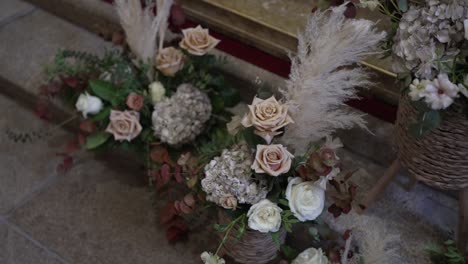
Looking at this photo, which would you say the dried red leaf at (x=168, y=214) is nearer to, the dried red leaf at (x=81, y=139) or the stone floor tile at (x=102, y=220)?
the stone floor tile at (x=102, y=220)

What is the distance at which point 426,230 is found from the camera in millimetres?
1482

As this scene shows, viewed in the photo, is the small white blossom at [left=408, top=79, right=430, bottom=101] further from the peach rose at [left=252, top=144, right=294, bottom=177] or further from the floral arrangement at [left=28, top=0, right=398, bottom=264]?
the peach rose at [left=252, top=144, right=294, bottom=177]

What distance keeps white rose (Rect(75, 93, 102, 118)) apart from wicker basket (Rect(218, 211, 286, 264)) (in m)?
0.54

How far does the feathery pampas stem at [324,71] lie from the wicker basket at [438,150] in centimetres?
15

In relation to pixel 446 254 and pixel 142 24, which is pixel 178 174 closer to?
pixel 142 24

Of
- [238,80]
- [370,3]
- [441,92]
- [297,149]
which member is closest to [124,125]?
[238,80]

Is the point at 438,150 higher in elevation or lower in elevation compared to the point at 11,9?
higher

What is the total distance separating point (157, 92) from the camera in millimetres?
1612

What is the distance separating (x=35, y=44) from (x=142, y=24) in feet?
2.59

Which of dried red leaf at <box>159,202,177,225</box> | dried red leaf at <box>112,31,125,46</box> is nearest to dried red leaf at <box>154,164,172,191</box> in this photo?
dried red leaf at <box>159,202,177,225</box>

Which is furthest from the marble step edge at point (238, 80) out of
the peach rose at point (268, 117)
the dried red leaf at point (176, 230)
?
the dried red leaf at point (176, 230)

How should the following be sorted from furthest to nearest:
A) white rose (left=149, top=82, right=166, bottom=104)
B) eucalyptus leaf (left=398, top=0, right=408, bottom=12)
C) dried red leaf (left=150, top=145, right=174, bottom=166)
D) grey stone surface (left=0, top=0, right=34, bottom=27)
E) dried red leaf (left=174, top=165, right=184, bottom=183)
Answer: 1. grey stone surface (left=0, top=0, right=34, bottom=27)
2. white rose (left=149, top=82, right=166, bottom=104)
3. dried red leaf (left=150, top=145, right=174, bottom=166)
4. dried red leaf (left=174, top=165, right=184, bottom=183)
5. eucalyptus leaf (left=398, top=0, right=408, bottom=12)

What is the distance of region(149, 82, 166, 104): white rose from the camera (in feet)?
5.29

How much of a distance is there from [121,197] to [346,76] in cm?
93
